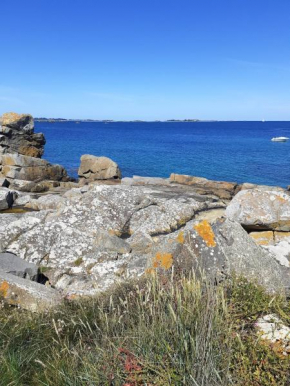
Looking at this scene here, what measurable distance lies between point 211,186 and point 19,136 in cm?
2131

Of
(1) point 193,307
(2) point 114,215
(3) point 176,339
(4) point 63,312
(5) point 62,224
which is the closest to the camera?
(3) point 176,339

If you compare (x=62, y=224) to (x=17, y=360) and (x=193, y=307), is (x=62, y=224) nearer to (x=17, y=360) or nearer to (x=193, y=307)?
(x=17, y=360)

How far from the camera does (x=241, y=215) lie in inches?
344

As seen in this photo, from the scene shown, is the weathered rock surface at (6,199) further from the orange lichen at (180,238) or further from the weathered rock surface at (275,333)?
the weathered rock surface at (275,333)

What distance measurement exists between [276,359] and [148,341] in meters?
1.23

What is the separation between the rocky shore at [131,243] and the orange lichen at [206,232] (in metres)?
A: 0.02

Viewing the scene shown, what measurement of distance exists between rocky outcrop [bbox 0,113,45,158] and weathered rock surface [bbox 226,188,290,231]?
30.2m

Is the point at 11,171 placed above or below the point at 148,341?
below

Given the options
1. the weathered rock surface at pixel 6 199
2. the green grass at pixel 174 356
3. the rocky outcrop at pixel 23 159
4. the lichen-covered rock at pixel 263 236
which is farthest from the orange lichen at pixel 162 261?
the rocky outcrop at pixel 23 159

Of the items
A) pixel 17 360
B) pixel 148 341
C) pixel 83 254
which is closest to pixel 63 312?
pixel 17 360

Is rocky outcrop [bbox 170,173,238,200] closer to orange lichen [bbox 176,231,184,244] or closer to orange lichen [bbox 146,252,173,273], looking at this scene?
orange lichen [bbox 176,231,184,244]

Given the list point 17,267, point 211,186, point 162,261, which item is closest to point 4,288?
point 17,267

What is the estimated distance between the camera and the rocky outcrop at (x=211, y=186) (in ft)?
87.6

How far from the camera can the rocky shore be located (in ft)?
19.0
